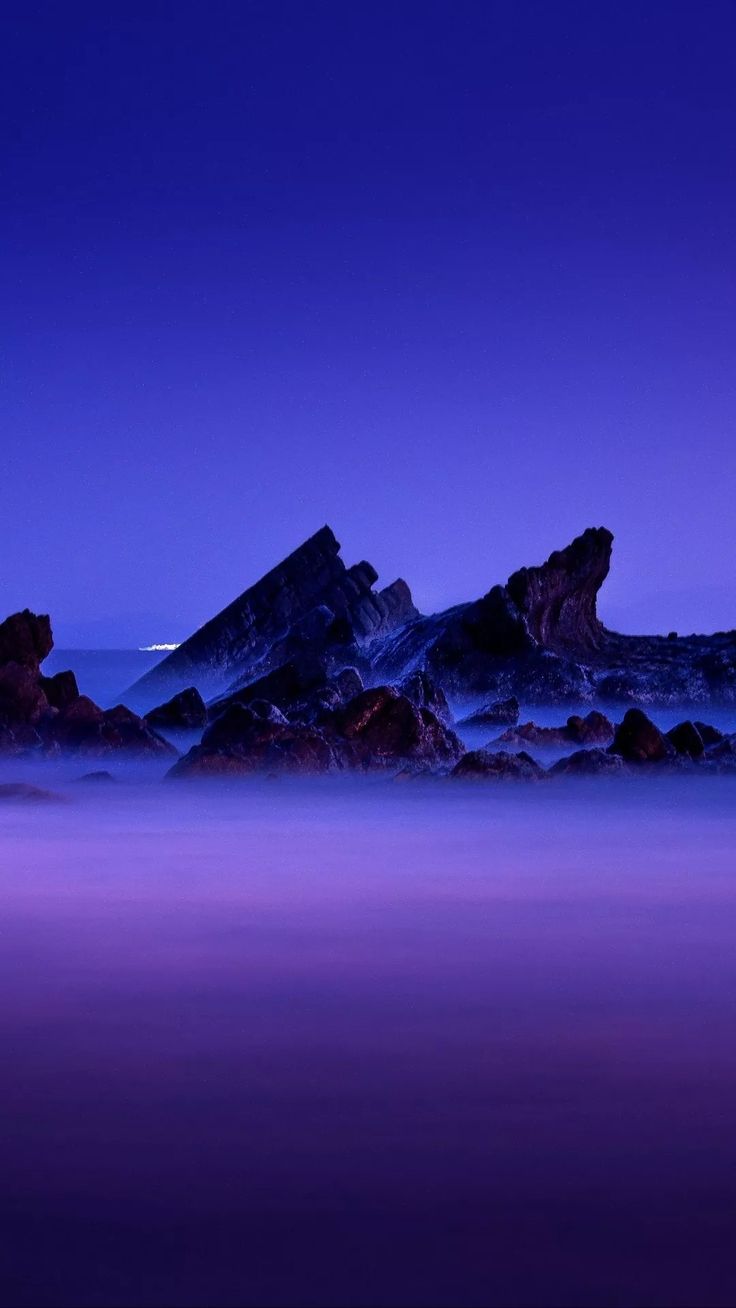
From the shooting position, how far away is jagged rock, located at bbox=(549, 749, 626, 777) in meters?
12.2

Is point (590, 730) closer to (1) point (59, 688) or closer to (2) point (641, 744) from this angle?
(2) point (641, 744)

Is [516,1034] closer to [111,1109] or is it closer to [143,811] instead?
[111,1109]

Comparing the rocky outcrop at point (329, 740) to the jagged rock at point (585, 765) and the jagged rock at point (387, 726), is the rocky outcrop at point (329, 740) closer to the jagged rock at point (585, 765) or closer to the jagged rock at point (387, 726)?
the jagged rock at point (387, 726)

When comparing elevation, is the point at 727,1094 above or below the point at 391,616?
below

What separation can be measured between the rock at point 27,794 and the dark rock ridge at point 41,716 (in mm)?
2786

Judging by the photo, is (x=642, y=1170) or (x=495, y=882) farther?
(x=495, y=882)

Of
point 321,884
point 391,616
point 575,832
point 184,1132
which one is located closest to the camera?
point 184,1132

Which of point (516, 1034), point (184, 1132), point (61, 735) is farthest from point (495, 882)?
point (61, 735)

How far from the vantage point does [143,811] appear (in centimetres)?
1178

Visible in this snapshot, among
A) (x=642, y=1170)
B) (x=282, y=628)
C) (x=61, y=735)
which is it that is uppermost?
(x=282, y=628)

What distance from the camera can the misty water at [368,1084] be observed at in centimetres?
275

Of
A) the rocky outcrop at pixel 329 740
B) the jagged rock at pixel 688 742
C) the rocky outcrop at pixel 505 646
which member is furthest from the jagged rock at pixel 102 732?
the jagged rock at pixel 688 742

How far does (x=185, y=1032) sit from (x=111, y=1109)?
35.9 inches

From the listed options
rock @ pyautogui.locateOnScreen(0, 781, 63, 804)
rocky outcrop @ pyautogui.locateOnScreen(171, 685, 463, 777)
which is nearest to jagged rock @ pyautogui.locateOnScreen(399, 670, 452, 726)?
rocky outcrop @ pyautogui.locateOnScreen(171, 685, 463, 777)
